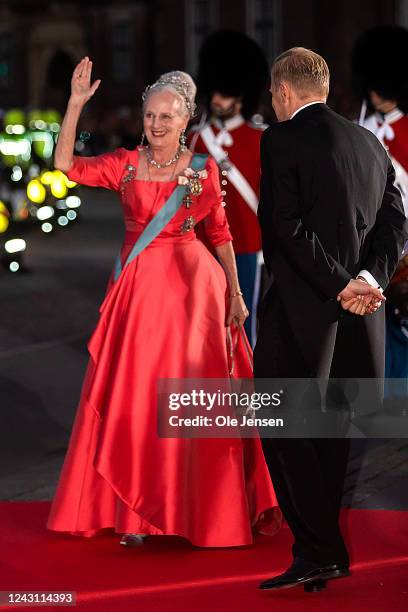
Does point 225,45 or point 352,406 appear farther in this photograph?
point 225,45

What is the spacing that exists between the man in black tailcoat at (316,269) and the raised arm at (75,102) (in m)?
0.85

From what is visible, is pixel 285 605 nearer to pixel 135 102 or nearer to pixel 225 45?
pixel 225 45

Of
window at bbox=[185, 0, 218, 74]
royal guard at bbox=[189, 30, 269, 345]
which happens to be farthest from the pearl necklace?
window at bbox=[185, 0, 218, 74]

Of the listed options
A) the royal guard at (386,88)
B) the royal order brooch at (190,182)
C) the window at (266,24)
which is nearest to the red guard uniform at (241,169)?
the royal guard at (386,88)

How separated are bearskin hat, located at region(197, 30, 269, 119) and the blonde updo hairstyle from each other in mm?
2216

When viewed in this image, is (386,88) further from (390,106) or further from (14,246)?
(14,246)

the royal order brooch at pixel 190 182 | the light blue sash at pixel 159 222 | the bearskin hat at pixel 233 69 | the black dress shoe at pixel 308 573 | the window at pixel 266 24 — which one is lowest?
the black dress shoe at pixel 308 573

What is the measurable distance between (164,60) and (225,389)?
40.1m

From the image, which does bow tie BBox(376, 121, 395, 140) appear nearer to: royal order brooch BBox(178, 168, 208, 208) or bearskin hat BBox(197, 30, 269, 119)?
bearskin hat BBox(197, 30, 269, 119)

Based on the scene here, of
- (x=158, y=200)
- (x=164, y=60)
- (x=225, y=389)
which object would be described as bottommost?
(x=225, y=389)

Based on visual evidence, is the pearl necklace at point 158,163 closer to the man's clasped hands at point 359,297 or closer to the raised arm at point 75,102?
the raised arm at point 75,102

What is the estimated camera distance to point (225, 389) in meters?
5.89

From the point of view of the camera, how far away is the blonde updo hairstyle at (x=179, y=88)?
5938mm

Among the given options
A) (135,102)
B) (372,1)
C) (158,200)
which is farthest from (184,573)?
(135,102)
